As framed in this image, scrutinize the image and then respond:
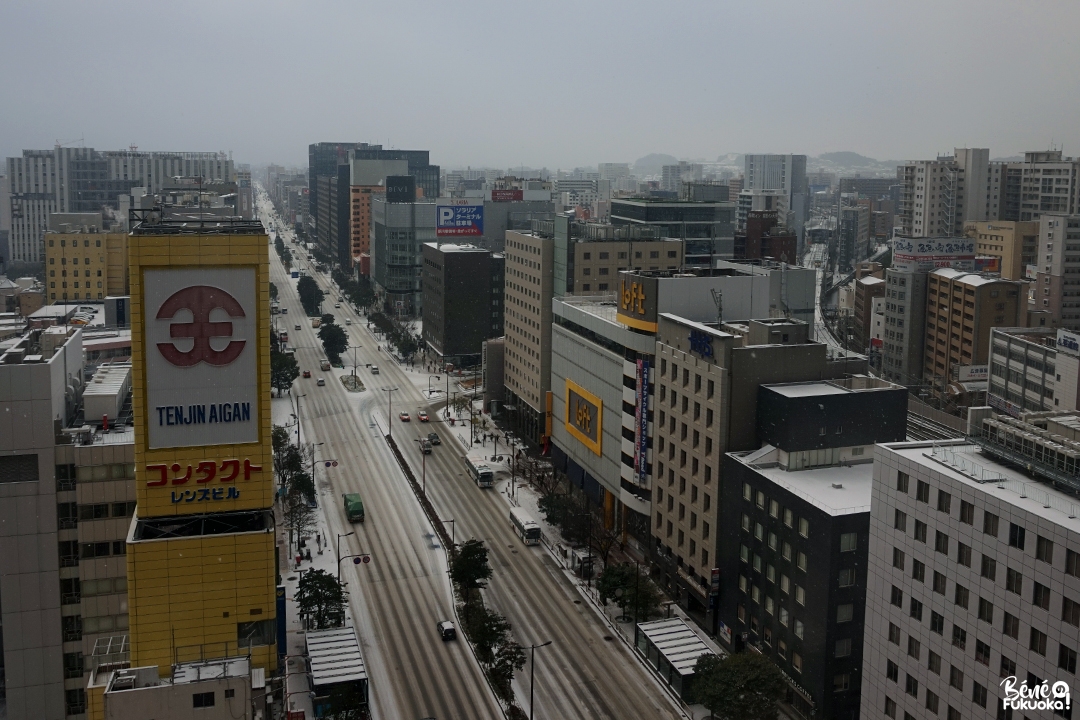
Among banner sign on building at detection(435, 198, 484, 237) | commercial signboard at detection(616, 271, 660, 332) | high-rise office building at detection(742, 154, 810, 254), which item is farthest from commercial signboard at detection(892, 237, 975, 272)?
high-rise office building at detection(742, 154, 810, 254)

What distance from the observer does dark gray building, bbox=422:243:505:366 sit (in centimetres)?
6556

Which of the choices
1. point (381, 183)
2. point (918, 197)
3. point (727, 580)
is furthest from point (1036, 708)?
point (381, 183)

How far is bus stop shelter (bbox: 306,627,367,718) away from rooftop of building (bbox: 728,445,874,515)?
433 inches

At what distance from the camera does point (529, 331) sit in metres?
50.1

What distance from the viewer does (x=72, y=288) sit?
186 ft

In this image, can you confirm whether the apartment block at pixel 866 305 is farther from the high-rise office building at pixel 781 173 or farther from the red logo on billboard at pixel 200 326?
the high-rise office building at pixel 781 173

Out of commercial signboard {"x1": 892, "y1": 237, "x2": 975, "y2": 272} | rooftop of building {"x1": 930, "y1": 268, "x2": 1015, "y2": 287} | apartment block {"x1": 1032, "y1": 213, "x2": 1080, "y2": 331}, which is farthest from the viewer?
apartment block {"x1": 1032, "y1": 213, "x2": 1080, "y2": 331}

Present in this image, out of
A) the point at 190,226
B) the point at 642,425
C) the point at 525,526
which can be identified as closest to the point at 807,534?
the point at 642,425

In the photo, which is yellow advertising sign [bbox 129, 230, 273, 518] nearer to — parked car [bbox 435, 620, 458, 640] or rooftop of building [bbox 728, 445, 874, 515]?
parked car [bbox 435, 620, 458, 640]

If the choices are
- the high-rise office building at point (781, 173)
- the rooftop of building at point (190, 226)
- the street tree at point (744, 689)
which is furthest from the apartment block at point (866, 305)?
the high-rise office building at point (781, 173)

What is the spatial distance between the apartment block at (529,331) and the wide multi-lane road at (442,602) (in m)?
3.84

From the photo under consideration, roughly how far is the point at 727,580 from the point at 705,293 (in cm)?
971

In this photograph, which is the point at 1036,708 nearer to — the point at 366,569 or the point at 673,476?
the point at 673,476

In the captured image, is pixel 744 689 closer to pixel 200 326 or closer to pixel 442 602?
pixel 442 602
